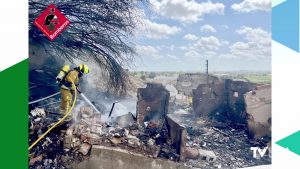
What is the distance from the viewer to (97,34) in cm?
362

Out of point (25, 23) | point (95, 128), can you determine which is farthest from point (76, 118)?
point (25, 23)

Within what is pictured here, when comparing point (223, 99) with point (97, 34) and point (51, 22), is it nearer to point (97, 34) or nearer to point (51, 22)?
point (97, 34)

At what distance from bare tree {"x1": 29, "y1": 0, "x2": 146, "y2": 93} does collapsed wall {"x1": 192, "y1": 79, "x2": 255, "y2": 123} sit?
113 cm

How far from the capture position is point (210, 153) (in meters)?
4.24

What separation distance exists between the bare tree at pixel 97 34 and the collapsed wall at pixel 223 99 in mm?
1131

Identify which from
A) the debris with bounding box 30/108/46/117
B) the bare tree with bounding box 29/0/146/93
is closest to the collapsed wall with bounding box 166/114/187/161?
the bare tree with bounding box 29/0/146/93

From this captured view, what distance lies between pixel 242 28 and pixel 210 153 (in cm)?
173

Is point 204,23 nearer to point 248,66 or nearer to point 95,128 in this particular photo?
point 248,66

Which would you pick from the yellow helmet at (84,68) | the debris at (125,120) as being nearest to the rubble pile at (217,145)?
the debris at (125,120)

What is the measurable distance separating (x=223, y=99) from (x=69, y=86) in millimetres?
2151

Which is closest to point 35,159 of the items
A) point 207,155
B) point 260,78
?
point 207,155

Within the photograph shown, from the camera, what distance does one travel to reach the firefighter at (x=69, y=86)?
3.55 m

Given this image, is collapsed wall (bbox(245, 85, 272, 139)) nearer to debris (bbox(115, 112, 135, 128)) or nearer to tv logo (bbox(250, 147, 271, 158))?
tv logo (bbox(250, 147, 271, 158))

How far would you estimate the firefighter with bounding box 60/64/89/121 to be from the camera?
3555 millimetres
